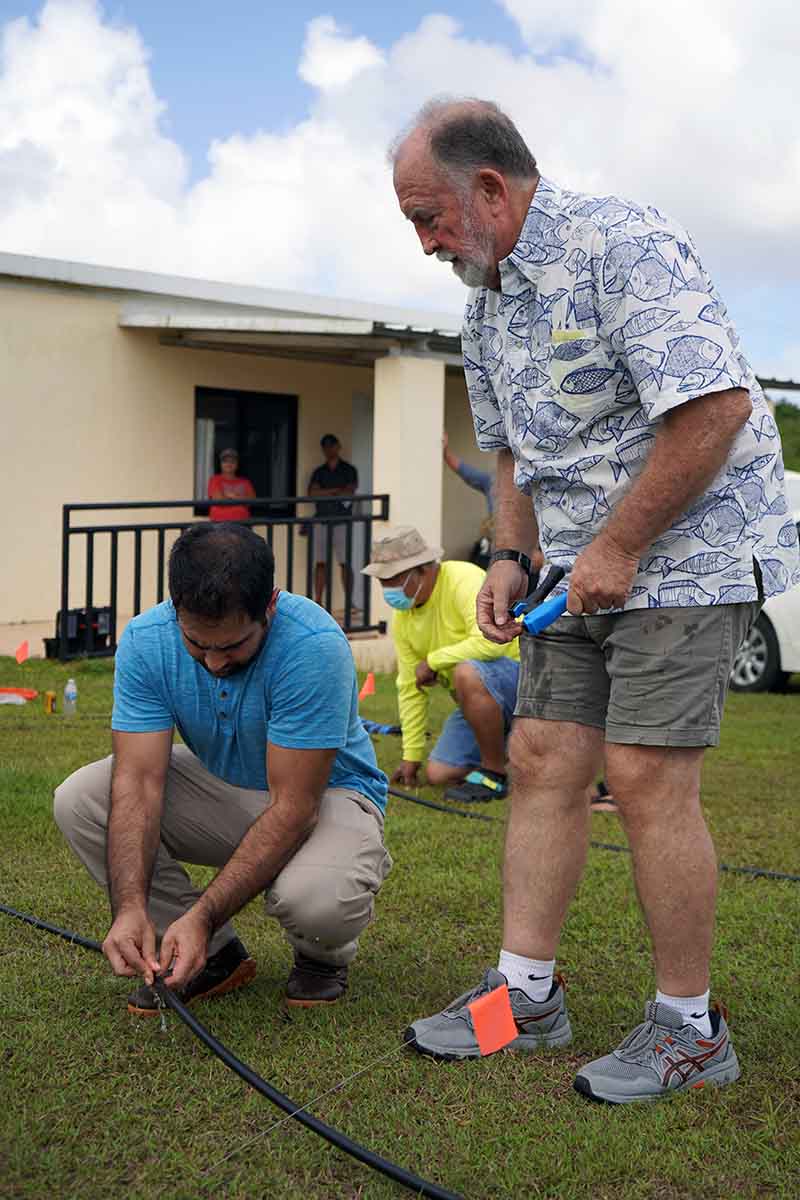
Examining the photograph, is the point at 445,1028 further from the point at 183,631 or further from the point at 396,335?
the point at 396,335

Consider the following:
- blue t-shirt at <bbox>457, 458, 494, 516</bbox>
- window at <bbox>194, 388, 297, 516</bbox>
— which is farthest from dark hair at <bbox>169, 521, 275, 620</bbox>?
window at <bbox>194, 388, 297, 516</bbox>

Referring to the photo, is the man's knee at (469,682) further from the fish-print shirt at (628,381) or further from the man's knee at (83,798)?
the fish-print shirt at (628,381)

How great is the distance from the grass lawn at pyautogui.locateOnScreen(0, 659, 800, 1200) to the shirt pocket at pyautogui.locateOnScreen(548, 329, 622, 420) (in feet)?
4.32

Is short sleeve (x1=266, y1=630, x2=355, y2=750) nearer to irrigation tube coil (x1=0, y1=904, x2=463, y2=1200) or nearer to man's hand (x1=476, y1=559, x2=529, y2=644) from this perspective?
man's hand (x1=476, y1=559, x2=529, y2=644)

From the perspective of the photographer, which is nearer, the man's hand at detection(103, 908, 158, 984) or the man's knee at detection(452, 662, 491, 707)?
the man's hand at detection(103, 908, 158, 984)

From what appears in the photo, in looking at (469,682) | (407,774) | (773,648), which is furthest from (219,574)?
(773,648)

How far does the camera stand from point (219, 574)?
2809mm

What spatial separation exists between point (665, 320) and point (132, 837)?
1528 millimetres

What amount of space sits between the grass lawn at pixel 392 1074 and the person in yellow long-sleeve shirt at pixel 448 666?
4.89 feet

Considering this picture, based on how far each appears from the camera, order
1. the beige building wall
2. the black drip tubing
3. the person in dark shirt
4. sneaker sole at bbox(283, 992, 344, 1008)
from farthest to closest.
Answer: the person in dark shirt → the beige building wall → the black drip tubing → sneaker sole at bbox(283, 992, 344, 1008)

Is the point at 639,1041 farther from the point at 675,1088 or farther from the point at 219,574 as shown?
the point at 219,574

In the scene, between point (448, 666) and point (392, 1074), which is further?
point (448, 666)

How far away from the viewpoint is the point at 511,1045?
2.85m

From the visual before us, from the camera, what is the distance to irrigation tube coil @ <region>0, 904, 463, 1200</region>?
2227 mm
